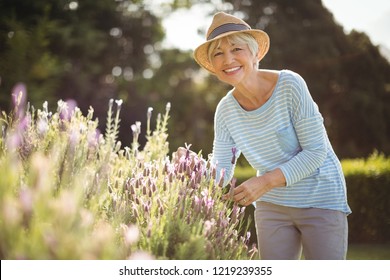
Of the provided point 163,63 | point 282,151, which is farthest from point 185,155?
point 163,63

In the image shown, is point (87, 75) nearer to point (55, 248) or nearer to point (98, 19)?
point (98, 19)

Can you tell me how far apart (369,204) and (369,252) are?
1.01 m

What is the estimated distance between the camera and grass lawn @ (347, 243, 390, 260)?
19.2ft

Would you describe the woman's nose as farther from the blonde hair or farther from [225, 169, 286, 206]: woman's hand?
[225, 169, 286, 206]: woman's hand

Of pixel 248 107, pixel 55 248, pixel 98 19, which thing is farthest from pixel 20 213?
pixel 98 19

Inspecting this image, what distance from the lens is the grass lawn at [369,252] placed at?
19.2 feet

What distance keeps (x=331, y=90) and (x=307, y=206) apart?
15011mm

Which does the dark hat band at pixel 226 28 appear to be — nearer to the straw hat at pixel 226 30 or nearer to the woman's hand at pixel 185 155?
the straw hat at pixel 226 30

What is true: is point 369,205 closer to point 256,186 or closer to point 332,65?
point 256,186

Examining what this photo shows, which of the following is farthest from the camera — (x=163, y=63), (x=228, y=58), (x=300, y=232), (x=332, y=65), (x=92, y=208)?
(x=332, y=65)

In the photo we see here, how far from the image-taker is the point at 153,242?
1.93m

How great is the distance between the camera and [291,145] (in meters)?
2.54

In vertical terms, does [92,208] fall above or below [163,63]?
below
